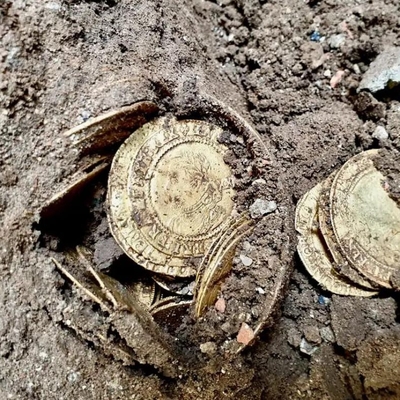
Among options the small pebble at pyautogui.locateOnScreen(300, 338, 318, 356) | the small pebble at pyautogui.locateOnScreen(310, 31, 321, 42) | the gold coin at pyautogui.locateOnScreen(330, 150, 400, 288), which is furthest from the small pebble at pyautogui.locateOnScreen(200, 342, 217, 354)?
the small pebble at pyautogui.locateOnScreen(310, 31, 321, 42)

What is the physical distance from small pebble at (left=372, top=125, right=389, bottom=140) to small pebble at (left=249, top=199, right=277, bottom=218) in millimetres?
662

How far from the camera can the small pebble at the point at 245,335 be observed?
2.42 m

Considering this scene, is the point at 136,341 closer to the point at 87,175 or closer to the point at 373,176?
the point at 87,175

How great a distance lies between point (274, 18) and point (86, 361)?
2.15 m

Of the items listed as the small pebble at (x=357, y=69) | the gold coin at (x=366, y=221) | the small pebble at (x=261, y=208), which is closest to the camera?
the gold coin at (x=366, y=221)

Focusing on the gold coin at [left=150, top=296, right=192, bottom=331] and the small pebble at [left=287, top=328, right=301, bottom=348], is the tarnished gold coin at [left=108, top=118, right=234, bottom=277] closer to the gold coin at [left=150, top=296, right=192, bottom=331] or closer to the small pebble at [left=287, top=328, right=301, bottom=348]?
the gold coin at [left=150, top=296, right=192, bottom=331]

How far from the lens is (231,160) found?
2.64 meters

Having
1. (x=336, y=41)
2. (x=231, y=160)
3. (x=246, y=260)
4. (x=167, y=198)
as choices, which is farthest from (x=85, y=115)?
(x=336, y=41)

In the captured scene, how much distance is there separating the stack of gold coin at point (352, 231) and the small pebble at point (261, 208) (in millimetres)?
159

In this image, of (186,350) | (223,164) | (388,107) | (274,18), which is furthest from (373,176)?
(186,350)

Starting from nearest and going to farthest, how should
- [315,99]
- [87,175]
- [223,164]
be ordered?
[87,175]
[223,164]
[315,99]

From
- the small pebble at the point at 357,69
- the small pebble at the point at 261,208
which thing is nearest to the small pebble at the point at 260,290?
the small pebble at the point at 261,208

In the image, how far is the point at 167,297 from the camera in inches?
105

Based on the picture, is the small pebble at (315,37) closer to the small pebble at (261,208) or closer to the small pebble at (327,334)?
the small pebble at (261,208)
